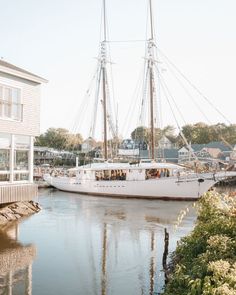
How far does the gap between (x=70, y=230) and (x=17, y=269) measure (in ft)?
27.2

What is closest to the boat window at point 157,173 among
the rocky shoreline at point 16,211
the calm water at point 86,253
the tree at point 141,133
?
the calm water at point 86,253

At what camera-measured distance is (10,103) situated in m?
21.4

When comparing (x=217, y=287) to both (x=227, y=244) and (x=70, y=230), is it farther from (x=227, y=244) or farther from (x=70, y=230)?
(x=70, y=230)

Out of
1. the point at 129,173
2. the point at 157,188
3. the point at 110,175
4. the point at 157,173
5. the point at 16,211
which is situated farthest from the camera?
the point at 110,175

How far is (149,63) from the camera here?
47.3m

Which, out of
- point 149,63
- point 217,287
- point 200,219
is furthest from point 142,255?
point 149,63

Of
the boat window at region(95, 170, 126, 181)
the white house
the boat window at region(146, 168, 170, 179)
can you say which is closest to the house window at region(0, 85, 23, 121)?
the white house

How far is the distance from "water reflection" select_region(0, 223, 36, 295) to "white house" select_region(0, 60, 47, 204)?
114 inches

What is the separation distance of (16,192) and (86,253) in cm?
703

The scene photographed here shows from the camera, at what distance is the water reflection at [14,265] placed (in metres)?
11.9

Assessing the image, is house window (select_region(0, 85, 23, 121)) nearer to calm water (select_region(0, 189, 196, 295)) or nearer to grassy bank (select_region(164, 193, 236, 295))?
calm water (select_region(0, 189, 196, 295))

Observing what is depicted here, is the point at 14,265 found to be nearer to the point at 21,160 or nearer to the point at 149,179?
the point at 21,160

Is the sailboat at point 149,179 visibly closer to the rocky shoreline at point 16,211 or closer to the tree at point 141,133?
the tree at point 141,133

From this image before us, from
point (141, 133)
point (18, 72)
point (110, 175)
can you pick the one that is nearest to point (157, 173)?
point (110, 175)
